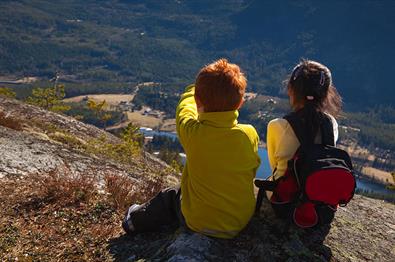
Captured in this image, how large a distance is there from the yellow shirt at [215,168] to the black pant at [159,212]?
456mm

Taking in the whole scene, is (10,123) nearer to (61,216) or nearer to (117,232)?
(61,216)

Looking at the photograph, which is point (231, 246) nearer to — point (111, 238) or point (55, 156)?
point (111, 238)

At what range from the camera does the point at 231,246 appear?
5848 millimetres

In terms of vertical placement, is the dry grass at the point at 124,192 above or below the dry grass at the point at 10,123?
above

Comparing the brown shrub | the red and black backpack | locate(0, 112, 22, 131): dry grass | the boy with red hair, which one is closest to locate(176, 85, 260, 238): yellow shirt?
the boy with red hair

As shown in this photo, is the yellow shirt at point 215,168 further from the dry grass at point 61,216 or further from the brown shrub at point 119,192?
the brown shrub at point 119,192

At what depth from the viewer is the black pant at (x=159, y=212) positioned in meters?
6.38

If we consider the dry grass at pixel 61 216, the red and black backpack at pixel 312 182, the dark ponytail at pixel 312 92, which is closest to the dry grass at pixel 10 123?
the dry grass at pixel 61 216

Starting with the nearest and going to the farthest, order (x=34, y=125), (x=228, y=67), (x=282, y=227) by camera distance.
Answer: (x=228, y=67) → (x=282, y=227) → (x=34, y=125)

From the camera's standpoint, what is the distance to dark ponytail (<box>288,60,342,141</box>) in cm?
582

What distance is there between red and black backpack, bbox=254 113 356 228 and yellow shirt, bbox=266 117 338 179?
0.33ft

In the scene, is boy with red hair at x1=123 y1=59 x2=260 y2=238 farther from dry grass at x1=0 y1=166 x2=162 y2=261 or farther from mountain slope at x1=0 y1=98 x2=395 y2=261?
dry grass at x1=0 y1=166 x2=162 y2=261

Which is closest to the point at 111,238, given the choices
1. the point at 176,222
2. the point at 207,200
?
the point at 176,222

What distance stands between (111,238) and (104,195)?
5.10 ft
